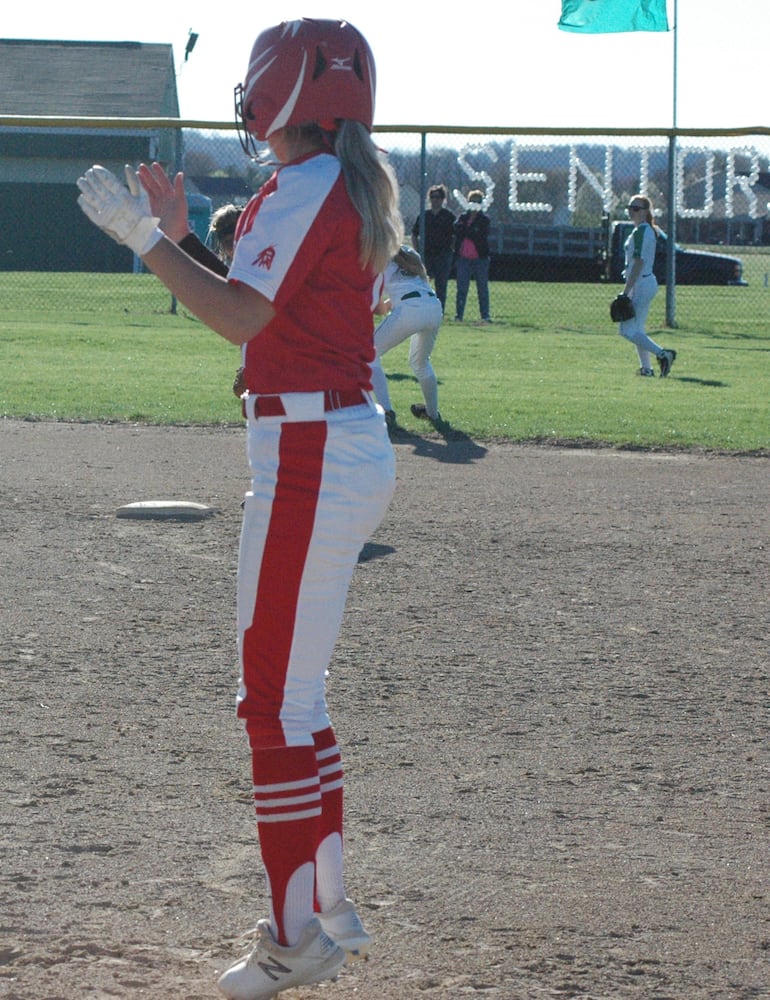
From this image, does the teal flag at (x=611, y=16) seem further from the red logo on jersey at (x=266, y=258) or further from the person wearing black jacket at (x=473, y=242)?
the red logo on jersey at (x=266, y=258)

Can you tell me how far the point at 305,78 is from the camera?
281cm

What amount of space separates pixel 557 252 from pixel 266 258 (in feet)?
78.8

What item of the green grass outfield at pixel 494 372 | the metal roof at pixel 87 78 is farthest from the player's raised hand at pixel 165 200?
the metal roof at pixel 87 78

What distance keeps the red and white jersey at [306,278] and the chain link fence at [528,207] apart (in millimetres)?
14737

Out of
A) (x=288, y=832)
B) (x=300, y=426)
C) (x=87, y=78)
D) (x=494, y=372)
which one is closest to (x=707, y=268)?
(x=494, y=372)

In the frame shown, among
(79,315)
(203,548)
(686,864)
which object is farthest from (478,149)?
(686,864)

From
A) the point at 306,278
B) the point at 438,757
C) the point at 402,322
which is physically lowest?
the point at 438,757

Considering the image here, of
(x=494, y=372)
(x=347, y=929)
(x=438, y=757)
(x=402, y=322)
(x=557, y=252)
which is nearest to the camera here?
(x=347, y=929)

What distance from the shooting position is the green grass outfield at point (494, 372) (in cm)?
1156

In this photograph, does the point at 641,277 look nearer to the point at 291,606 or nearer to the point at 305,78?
the point at 305,78

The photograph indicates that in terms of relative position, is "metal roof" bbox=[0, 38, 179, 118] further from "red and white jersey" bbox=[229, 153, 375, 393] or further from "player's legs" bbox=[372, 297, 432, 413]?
"red and white jersey" bbox=[229, 153, 375, 393]

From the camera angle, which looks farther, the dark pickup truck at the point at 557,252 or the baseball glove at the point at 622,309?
the dark pickup truck at the point at 557,252

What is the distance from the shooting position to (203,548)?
23.6 ft

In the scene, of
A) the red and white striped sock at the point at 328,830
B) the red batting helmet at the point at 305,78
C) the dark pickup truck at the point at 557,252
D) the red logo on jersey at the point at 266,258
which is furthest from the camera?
the dark pickup truck at the point at 557,252
